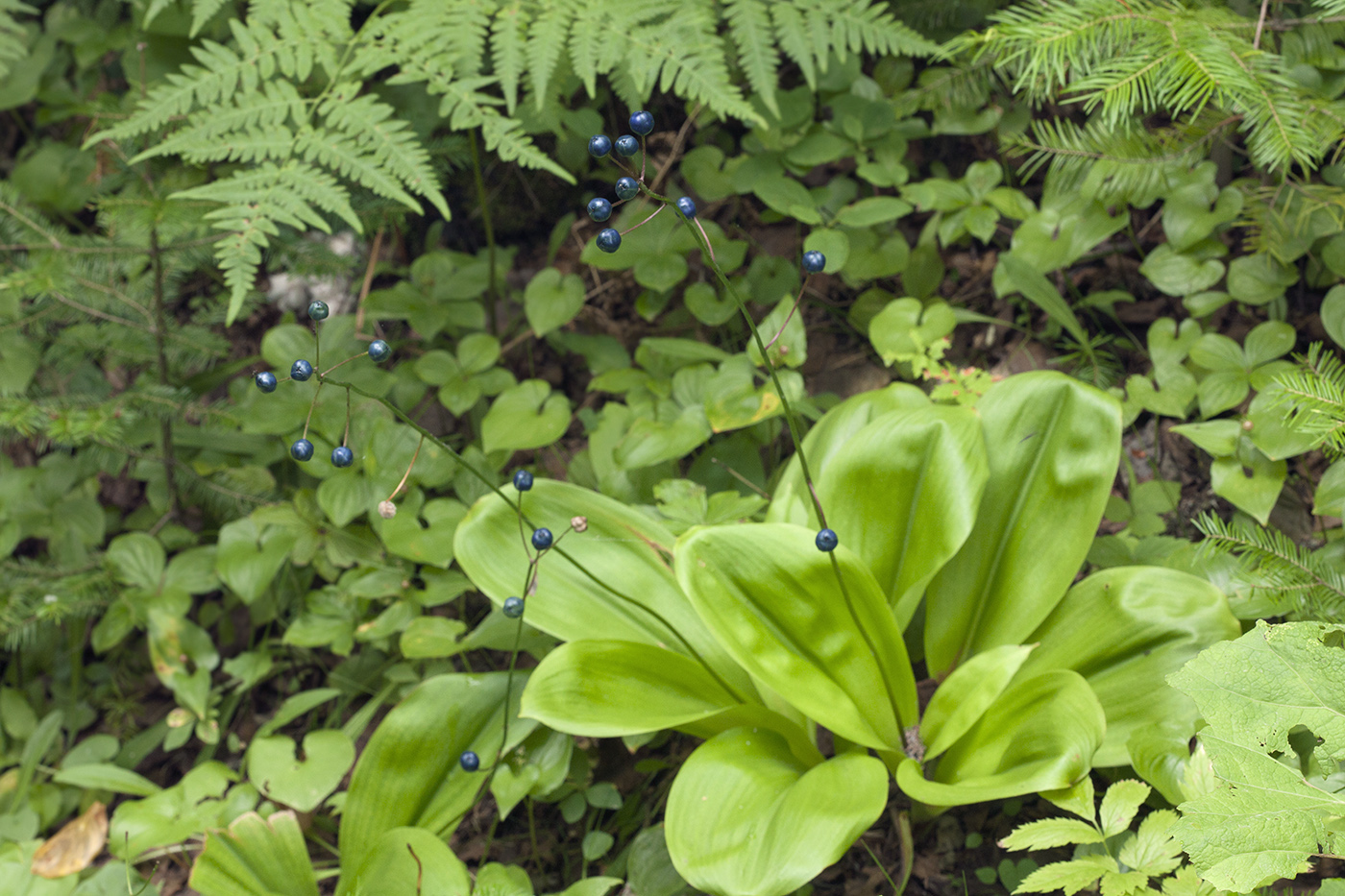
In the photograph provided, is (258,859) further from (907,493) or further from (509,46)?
(509,46)

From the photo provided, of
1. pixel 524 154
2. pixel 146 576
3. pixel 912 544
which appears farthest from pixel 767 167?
pixel 146 576

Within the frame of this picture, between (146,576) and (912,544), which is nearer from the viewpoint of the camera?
(912,544)

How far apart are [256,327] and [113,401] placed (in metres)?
0.85

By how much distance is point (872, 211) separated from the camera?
6.61 ft

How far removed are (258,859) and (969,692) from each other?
1.32 metres

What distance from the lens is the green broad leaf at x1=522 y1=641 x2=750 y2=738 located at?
1324mm

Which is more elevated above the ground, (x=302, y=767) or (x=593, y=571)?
(x=593, y=571)

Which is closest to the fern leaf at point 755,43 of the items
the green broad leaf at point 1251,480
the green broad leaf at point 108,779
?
the green broad leaf at point 1251,480

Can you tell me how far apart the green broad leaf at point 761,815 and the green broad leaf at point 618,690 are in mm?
92

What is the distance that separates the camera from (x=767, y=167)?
7.01 ft

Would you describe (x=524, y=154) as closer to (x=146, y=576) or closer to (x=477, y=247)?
(x=477, y=247)

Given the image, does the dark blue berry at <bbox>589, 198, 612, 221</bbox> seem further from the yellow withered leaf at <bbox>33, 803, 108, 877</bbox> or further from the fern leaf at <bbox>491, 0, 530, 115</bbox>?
the yellow withered leaf at <bbox>33, 803, 108, 877</bbox>

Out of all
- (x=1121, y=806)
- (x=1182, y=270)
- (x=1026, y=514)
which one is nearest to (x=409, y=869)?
(x=1121, y=806)

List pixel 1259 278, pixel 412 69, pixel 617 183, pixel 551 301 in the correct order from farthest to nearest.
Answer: pixel 551 301
pixel 412 69
pixel 1259 278
pixel 617 183
